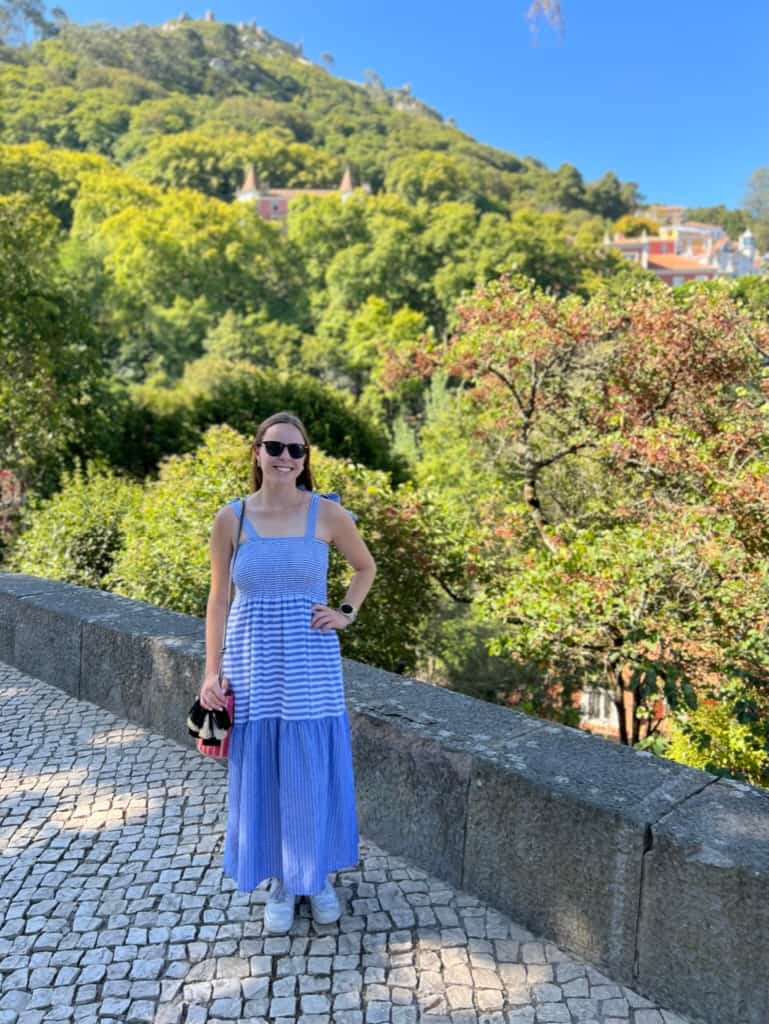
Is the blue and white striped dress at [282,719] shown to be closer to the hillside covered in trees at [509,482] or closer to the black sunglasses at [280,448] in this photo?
the black sunglasses at [280,448]

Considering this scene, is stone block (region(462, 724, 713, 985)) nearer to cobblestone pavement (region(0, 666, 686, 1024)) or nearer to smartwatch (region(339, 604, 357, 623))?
cobblestone pavement (region(0, 666, 686, 1024))

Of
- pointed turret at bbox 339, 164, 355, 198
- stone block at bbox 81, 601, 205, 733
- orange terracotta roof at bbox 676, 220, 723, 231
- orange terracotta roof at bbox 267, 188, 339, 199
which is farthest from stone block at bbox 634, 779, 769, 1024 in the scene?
orange terracotta roof at bbox 676, 220, 723, 231

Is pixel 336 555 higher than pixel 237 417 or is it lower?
lower

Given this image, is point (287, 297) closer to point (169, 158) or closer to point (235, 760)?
point (169, 158)

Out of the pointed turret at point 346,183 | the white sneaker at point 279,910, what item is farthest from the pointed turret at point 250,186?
the white sneaker at point 279,910

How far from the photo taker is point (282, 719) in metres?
2.43

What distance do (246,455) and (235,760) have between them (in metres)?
6.68

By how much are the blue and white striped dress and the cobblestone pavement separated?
0.22 metres

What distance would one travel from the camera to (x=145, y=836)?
3.03 metres

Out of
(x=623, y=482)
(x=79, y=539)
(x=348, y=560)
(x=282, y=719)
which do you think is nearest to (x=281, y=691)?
(x=282, y=719)

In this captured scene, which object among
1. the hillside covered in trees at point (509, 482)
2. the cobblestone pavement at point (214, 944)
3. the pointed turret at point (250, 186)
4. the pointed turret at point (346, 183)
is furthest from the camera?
the pointed turret at point (250, 186)

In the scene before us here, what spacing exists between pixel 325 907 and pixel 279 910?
0.14 metres

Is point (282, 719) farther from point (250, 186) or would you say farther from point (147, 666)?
point (250, 186)

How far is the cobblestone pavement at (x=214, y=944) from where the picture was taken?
84.0 inches
